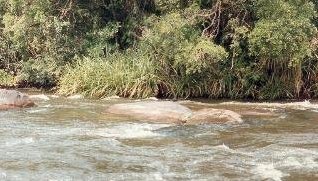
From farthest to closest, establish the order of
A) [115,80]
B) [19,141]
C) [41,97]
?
1. [115,80]
2. [41,97]
3. [19,141]

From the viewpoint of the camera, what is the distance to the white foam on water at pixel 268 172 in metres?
9.45

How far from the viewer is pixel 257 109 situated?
56.4 feet

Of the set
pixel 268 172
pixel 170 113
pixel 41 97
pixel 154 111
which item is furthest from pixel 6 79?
pixel 268 172

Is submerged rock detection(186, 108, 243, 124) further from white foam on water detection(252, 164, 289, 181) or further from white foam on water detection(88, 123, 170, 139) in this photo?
white foam on water detection(252, 164, 289, 181)

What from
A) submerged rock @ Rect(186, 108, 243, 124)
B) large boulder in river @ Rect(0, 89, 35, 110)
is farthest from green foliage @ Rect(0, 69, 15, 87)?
submerged rock @ Rect(186, 108, 243, 124)

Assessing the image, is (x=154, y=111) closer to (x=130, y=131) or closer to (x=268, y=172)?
(x=130, y=131)

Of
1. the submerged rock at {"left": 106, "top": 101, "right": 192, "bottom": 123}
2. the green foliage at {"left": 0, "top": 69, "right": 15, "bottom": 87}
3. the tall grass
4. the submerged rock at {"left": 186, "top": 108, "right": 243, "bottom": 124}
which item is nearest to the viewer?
the submerged rock at {"left": 186, "top": 108, "right": 243, "bottom": 124}

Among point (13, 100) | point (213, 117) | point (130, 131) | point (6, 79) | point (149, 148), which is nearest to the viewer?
point (149, 148)

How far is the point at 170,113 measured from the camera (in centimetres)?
1538

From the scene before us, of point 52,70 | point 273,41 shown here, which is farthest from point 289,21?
point 52,70

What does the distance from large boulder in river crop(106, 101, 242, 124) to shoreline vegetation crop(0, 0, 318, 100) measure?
9.56 ft

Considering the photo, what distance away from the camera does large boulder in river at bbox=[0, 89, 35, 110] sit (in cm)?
1694

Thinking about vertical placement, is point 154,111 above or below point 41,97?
below

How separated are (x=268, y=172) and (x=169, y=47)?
9701 mm
